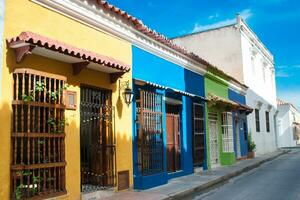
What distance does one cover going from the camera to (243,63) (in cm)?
2309

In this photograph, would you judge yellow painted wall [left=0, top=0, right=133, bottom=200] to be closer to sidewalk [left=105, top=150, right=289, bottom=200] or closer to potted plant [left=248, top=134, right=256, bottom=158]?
sidewalk [left=105, top=150, right=289, bottom=200]

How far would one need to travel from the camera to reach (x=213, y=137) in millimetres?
16844

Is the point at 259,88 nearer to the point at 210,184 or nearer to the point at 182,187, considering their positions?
the point at 210,184

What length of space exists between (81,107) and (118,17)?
101 inches

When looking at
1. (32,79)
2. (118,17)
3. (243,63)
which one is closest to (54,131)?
(32,79)

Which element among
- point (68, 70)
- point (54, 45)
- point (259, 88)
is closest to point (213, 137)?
point (68, 70)

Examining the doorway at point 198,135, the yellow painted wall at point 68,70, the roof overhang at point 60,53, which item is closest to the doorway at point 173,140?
the doorway at point 198,135

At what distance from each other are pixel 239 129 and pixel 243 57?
15.2 ft

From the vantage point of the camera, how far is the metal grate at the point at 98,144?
8.96 meters

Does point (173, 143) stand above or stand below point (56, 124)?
below

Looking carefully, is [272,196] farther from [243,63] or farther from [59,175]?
[243,63]

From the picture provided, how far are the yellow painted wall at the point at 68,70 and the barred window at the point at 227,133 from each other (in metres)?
8.79

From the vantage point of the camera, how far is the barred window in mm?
17906

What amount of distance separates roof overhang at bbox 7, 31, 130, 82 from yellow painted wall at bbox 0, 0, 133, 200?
124 mm
